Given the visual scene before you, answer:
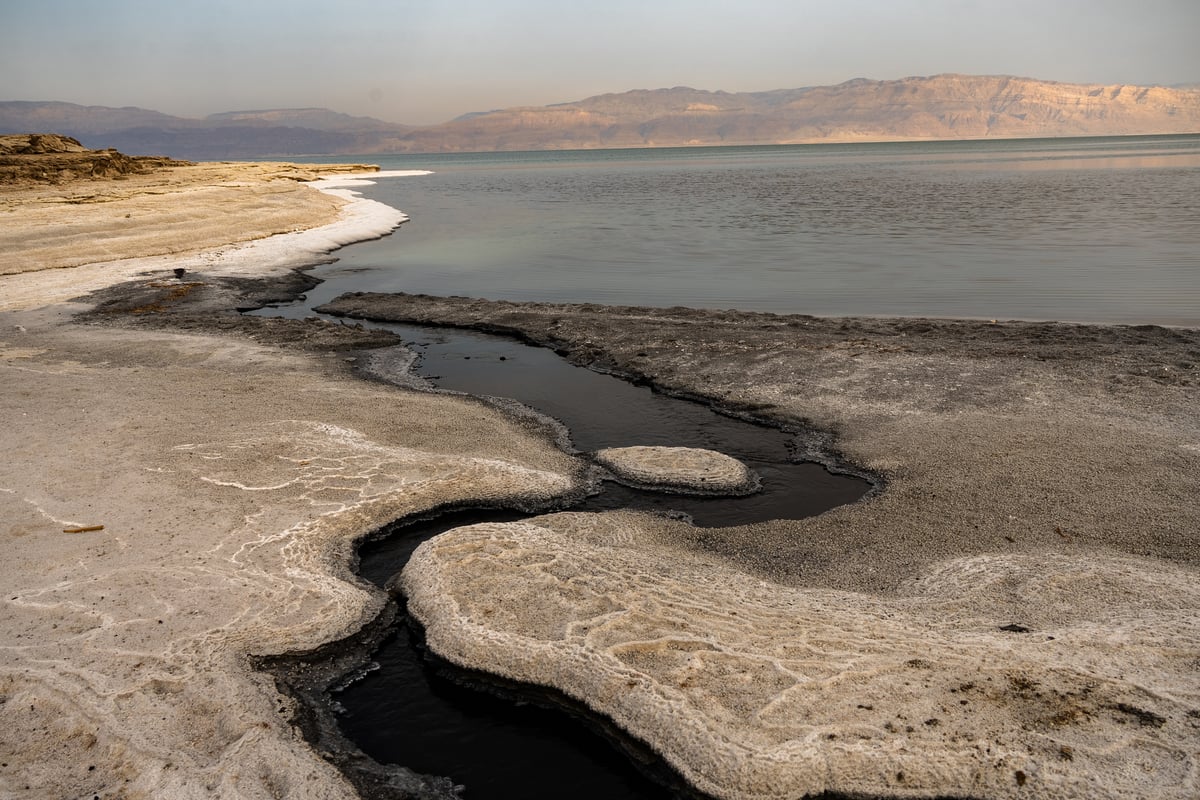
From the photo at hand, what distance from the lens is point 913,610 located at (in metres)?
5.71

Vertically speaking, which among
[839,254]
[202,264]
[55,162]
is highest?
[55,162]

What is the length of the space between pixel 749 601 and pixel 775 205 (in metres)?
Result: 38.8

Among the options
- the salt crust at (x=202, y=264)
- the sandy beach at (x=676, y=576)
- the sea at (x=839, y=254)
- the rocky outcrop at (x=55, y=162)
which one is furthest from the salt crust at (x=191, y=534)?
the rocky outcrop at (x=55, y=162)

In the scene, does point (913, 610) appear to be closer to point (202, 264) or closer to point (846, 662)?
point (846, 662)

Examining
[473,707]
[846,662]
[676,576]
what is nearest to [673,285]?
[676,576]

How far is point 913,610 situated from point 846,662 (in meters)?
0.99

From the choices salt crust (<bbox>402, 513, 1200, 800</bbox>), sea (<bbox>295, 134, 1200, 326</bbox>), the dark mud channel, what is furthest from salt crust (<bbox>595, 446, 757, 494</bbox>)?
sea (<bbox>295, 134, 1200, 326</bbox>)

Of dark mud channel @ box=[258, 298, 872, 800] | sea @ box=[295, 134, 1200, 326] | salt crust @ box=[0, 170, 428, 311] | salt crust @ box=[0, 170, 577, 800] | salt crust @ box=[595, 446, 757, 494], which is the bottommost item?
dark mud channel @ box=[258, 298, 872, 800]

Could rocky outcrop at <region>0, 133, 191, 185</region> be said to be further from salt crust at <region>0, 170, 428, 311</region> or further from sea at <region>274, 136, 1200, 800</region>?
sea at <region>274, 136, 1200, 800</region>

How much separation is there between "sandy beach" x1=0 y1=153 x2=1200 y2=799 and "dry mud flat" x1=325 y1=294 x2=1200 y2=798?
2 centimetres

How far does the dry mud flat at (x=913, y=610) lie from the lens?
434cm

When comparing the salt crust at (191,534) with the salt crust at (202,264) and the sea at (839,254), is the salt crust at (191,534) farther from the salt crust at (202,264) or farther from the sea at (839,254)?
the sea at (839,254)

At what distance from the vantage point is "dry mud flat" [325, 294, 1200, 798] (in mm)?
4344

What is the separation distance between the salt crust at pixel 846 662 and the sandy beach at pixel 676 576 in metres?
0.02
